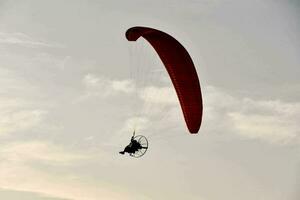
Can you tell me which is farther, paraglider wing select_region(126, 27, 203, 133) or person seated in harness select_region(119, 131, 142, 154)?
person seated in harness select_region(119, 131, 142, 154)

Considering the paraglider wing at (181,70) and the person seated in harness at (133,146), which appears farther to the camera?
the person seated in harness at (133,146)

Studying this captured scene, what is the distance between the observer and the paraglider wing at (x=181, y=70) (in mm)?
49375

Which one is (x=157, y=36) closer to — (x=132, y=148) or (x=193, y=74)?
(x=193, y=74)

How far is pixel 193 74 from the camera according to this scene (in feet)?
163

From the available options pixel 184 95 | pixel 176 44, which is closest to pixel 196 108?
pixel 184 95

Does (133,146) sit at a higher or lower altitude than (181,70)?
lower

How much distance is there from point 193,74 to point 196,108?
2255mm

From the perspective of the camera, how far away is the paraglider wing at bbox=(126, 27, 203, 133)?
4938cm

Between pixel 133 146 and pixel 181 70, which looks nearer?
pixel 181 70

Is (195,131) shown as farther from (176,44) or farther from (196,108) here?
(176,44)

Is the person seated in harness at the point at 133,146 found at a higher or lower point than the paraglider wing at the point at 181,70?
lower

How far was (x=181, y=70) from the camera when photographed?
49.5 m

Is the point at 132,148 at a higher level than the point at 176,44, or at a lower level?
lower

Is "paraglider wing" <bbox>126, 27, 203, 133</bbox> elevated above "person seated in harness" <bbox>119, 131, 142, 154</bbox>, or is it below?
above
